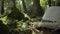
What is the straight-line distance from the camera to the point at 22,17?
36.7 feet

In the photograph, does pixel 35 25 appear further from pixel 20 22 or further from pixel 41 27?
pixel 20 22

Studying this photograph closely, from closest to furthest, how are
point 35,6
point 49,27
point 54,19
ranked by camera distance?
point 49,27 < point 54,19 < point 35,6

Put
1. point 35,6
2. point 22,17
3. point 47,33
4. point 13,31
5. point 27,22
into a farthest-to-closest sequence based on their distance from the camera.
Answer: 1. point 35,6
2. point 22,17
3. point 27,22
4. point 13,31
5. point 47,33

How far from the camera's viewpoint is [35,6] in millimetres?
12172

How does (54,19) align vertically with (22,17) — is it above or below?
above

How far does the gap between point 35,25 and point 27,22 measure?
→ 4.35 m

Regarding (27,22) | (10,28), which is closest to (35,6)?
(27,22)

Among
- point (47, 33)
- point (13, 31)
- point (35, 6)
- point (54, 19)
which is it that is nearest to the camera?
point (47, 33)

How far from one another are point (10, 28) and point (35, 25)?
390cm

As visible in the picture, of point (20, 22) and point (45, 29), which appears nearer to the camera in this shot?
point (45, 29)

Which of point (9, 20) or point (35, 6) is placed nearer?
point (9, 20)

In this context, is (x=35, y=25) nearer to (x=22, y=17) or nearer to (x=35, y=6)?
(x=22, y=17)

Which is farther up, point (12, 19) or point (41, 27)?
point (41, 27)

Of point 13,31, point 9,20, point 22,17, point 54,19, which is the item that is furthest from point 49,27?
point 22,17
